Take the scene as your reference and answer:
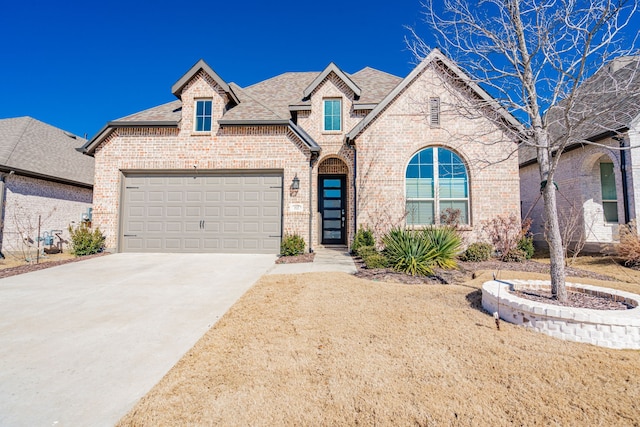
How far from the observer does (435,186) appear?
34.3 feet

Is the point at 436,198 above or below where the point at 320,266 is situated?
above

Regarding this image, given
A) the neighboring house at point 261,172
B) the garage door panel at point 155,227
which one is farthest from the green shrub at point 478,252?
the garage door panel at point 155,227

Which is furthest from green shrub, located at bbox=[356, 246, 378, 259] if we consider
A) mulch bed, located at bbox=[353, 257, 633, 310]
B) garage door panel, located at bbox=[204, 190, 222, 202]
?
garage door panel, located at bbox=[204, 190, 222, 202]

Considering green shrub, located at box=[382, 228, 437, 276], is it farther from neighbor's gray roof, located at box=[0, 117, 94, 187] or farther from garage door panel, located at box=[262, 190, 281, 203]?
neighbor's gray roof, located at box=[0, 117, 94, 187]

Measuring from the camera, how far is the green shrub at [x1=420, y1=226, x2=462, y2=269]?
7672 mm

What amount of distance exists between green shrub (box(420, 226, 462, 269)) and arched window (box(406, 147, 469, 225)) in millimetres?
2228

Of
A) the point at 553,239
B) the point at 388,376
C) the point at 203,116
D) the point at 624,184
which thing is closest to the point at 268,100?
the point at 203,116

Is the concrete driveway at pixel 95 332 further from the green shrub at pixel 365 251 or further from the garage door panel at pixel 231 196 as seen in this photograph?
the garage door panel at pixel 231 196

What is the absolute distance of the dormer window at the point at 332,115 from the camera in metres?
12.6

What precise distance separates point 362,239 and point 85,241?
30.4 feet

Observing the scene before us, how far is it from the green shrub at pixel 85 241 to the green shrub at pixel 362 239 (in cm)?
883

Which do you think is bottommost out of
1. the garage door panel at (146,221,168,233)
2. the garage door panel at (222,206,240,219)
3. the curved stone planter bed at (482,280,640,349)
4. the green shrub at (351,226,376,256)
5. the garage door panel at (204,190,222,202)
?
the curved stone planter bed at (482,280,640,349)

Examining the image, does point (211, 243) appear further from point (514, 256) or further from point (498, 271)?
point (514, 256)

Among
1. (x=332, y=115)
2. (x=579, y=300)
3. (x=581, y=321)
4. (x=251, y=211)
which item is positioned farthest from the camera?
(x=332, y=115)
